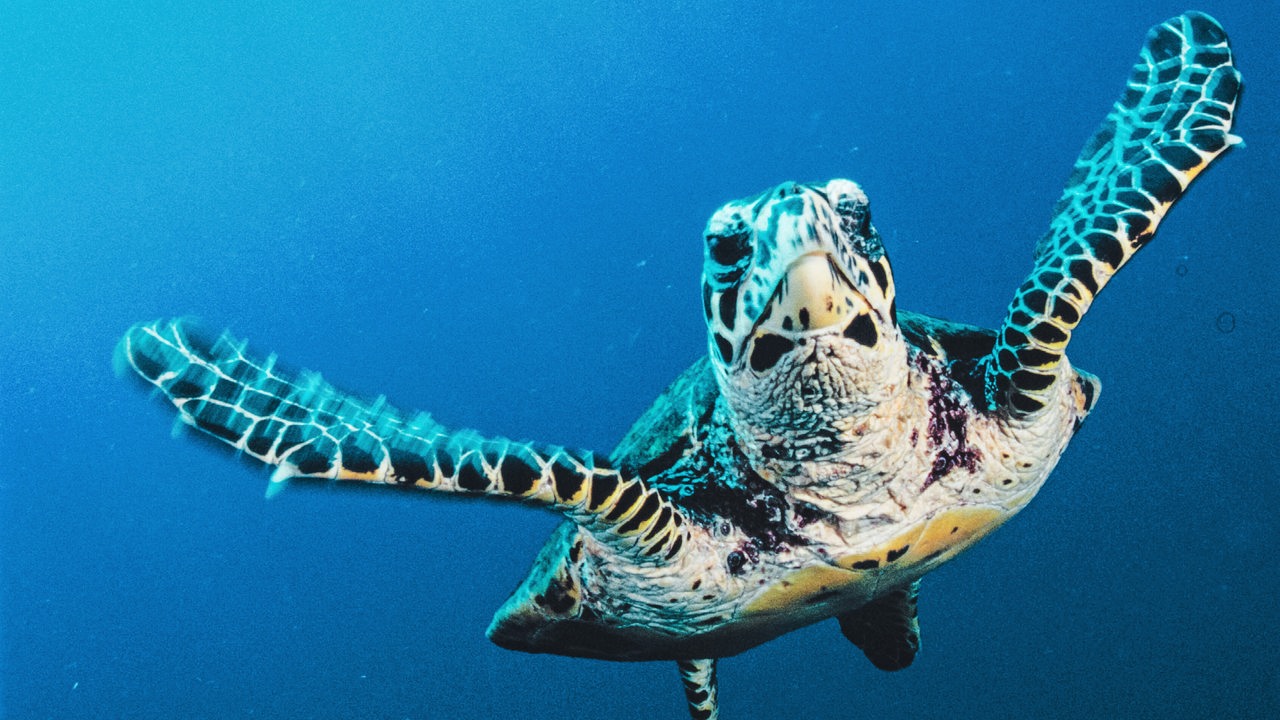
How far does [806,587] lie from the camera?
88.4 inches

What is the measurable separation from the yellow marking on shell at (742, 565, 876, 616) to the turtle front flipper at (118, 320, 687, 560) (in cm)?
73

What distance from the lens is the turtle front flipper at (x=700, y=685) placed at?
334 cm

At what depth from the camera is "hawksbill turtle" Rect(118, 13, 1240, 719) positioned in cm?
149

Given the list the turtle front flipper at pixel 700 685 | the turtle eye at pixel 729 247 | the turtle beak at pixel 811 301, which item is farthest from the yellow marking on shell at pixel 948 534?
the turtle front flipper at pixel 700 685

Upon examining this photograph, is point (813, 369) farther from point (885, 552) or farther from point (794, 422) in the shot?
point (885, 552)

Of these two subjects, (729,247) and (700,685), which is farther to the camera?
(700,685)

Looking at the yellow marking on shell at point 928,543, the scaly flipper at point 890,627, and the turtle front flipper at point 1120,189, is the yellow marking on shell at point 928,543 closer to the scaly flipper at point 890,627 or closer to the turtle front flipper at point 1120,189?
the turtle front flipper at point 1120,189

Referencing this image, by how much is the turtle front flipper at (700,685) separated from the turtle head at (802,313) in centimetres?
182

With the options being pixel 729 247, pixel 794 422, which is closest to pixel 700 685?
pixel 794 422

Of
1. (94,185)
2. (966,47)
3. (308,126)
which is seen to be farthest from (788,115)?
(94,185)

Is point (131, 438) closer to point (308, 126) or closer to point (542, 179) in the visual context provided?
point (308, 126)

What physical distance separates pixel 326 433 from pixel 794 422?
3.21 feet

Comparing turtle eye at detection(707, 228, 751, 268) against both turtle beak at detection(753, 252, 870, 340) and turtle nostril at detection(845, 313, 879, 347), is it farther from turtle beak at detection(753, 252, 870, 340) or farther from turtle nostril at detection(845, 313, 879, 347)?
turtle nostril at detection(845, 313, 879, 347)

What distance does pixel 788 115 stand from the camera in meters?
14.6
